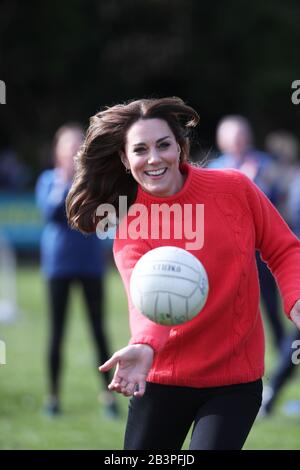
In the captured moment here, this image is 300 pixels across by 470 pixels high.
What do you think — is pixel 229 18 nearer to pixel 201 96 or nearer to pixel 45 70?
pixel 201 96

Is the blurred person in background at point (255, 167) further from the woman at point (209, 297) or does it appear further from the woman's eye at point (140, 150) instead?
the woman's eye at point (140, 150)

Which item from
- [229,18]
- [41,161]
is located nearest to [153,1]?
[229,18]

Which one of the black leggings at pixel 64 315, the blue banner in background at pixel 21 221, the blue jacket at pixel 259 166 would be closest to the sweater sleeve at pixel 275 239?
the black leggings at pixel 64 315

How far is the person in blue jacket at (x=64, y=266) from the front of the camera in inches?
299

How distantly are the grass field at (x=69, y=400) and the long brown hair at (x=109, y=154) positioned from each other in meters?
2.54

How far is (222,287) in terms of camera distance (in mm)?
3879

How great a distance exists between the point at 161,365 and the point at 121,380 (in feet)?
1.16

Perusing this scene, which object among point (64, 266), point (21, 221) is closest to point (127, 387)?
point (64, 266)

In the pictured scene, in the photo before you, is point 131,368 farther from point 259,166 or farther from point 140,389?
point 259,166

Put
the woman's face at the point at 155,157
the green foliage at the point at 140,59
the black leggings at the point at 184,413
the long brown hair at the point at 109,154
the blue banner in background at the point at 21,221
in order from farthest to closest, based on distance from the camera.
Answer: the green foliage at the point at 140,59 → the blue banner in background at the point at 21,221 → the long brown hair at the point at 109,154 → the woman's face at the point at 155,157 → the black leggings at the point at 184,413

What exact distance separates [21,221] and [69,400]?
11.7 metres

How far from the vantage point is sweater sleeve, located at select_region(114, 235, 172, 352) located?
3.71 m

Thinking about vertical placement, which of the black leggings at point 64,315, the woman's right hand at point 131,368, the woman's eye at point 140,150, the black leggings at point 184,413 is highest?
the woman's eye at point 140,150

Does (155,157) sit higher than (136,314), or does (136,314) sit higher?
(155,157)
